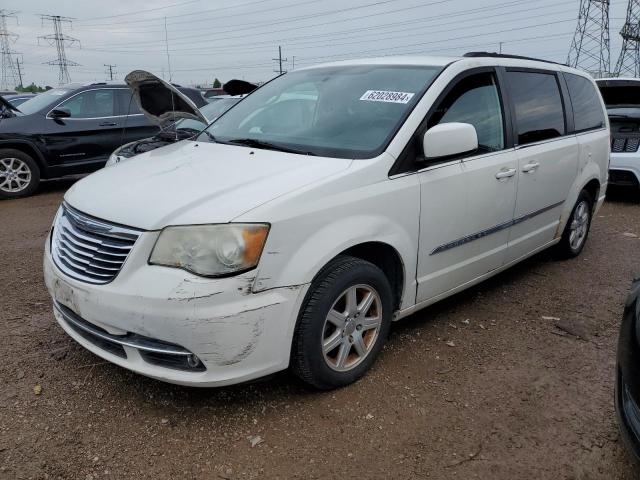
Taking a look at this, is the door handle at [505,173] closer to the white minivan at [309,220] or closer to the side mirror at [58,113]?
the white minivan at [309,220]

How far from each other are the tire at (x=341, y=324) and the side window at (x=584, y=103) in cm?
282

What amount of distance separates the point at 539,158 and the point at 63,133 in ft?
21.8

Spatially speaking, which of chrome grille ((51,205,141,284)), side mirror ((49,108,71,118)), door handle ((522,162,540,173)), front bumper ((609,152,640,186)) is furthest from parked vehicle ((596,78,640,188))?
side mirror ((49,108,71,118))

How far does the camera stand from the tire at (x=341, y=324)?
257cm

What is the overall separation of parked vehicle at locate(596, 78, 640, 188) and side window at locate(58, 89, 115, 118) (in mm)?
7315

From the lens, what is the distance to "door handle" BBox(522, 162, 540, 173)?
3.80 meters

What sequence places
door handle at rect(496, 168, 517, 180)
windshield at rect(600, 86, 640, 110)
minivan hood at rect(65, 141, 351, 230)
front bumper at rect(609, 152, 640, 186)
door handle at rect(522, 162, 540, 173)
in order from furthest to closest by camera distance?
1. windshield at rect(600, 86, 640, 110)
2. front bumper at rect(609, 152, 640, 186)
3. door handle at rect(522, 162, 540, 173)
4. door handle at rect(496, 168, 517, 180)
5. minivan hood at rect(65, 141, 351, 230)

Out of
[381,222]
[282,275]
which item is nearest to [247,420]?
[282,275]

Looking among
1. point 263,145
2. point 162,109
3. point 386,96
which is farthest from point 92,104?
point 386,96

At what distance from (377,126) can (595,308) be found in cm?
225

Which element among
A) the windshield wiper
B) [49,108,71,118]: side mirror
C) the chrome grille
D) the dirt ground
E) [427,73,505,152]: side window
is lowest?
the dirt ground

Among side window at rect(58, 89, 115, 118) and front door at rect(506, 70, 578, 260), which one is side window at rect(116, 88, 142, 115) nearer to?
side window at rect(58, 89, 115, 118)

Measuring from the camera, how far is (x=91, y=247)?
2.55 m

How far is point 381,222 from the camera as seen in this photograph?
2.81 meters
